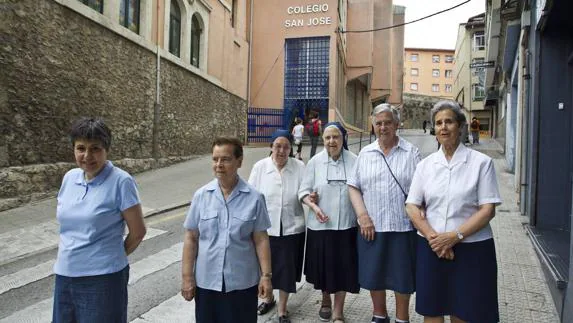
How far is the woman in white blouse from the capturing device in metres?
2.45

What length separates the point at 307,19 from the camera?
71.4ft

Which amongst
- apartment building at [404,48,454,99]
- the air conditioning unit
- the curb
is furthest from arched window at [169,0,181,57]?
apartment building at [404,48,454,99]

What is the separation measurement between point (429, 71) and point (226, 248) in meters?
72.2

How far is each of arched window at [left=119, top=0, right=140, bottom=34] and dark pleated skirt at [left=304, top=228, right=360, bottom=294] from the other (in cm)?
1084

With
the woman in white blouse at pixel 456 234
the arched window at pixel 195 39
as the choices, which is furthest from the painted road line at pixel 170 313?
the arched window at pixel 195 39

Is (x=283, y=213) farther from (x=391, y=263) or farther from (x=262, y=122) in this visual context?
(x=262, y=122)

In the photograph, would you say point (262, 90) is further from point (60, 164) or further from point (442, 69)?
point (442, 69)

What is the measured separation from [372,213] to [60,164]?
797cm

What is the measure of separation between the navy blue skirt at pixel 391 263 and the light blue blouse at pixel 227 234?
3.51 feet

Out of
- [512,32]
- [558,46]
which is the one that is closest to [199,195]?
[558,46]

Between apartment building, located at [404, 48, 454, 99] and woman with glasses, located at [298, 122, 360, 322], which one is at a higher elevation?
Result: apartment building, located at [404, 48, 454, 99]

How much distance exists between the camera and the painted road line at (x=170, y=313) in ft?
11.4

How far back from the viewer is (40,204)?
26.0ft

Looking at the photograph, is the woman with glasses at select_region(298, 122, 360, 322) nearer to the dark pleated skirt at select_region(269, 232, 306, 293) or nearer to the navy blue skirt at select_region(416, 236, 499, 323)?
the dark pleated skirt at select_region(269, 232, 306, 293)
